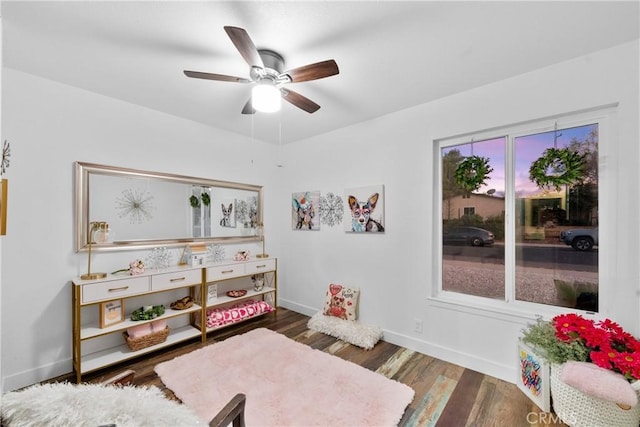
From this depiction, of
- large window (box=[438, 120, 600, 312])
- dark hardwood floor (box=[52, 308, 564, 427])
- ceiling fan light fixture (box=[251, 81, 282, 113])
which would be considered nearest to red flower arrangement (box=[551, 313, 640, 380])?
large window (box=[438, 120, 600, 312])

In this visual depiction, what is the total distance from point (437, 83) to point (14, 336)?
393 centimetres

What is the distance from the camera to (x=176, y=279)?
2650 millimetres

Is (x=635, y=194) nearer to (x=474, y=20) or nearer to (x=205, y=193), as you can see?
(x=474, y=20)

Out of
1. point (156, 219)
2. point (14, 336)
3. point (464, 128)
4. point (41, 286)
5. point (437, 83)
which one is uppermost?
point (437, 83)

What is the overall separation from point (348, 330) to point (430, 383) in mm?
944

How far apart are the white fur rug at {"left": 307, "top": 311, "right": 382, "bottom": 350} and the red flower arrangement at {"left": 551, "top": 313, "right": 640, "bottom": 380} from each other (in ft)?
4.94

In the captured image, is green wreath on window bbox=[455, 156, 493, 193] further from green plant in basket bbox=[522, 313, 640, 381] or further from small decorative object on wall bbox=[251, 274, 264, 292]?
small decorative object on wall bbox=[251, 274, 264, 292]

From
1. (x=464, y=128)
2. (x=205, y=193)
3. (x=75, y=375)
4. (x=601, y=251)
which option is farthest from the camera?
(x=205, y=193)

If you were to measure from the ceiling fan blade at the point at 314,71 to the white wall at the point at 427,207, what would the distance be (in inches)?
54.5

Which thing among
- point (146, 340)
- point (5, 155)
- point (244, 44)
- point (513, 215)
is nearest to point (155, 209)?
point (5, 155)

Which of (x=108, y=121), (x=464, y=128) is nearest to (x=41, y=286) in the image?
(x=108, y=121)

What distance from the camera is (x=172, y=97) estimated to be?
2.52m

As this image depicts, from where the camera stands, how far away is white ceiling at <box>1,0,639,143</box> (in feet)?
4.80

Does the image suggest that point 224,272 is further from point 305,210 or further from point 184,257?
point 305,210
